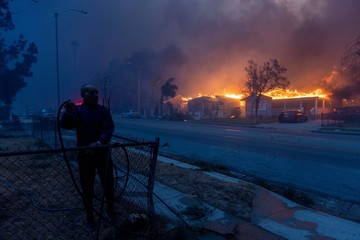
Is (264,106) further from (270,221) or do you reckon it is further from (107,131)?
(107,131)

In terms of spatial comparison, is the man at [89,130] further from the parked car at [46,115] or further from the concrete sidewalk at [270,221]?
the parked car at [46,115]

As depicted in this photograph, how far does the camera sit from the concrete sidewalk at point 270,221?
3.54 metres

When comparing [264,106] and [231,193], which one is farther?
[264,106]

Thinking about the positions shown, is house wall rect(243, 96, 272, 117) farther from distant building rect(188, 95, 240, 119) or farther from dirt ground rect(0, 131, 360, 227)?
dirt ground rect(0, 131, 360, 227)

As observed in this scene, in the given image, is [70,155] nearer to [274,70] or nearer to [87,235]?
[87,235]

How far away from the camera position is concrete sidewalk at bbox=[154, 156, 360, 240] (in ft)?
11.6

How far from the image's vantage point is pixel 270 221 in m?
3.95

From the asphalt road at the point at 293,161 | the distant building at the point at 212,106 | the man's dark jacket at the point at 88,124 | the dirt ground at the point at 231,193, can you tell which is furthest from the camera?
the distant building at the point at 212,106

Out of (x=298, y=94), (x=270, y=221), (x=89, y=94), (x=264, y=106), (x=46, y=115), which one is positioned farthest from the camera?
(x=298, y=94)

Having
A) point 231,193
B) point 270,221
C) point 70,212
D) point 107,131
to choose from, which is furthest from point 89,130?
point 231,193

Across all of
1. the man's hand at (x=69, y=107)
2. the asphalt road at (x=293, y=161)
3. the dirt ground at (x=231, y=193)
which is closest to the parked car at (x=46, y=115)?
the asphalt road at (x=293, y=161)

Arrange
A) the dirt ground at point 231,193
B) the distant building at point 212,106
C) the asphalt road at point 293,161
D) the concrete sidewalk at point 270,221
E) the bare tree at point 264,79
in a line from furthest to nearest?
the distant building at point 212,106 → the bare tree at point 264,79 → the asphalt road at point 293,161 → the dirt ground at point 231,193 → the concrete sidewalk at point 270,221

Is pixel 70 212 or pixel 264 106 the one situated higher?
pixel 264 106

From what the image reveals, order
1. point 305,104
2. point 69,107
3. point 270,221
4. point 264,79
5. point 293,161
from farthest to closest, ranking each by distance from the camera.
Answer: point 305,104, point 264,79, point 293,161, point 270,221, point 69,107
